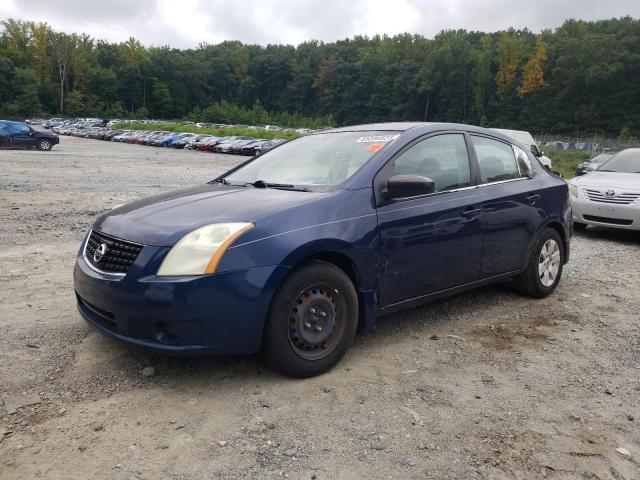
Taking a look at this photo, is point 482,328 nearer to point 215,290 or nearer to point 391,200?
point 391,200

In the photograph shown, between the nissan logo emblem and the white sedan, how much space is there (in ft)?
24.4

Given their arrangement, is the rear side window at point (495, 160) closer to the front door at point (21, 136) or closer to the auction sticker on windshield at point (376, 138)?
the auction sticker on windshield at point (376, 138)

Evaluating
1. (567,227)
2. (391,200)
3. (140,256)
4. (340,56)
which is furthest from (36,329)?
(340,56)

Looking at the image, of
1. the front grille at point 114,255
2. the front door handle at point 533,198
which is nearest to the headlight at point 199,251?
the front grille at point 114,255

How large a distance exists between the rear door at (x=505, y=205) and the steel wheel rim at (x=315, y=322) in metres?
1.65

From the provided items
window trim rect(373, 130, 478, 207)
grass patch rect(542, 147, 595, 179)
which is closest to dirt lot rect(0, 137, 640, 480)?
window trim rect(373, 130, 478, 207)

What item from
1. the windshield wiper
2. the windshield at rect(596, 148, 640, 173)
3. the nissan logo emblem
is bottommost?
the nissan logo emblem

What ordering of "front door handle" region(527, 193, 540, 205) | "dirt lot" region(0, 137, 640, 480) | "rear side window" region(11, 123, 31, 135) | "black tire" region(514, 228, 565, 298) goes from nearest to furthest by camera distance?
1. "dirt lot" region(0, 137, 640, 480)
2. "front door handle" region(527, 193, 540, 205)
3. "black tire" region(514, 228, 565, 298)
4. "rear side window" region(11, 123, 31, 135)

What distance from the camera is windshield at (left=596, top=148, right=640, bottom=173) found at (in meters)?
9.24

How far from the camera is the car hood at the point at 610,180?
8.44m

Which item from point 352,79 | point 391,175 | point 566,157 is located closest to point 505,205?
point 391,175

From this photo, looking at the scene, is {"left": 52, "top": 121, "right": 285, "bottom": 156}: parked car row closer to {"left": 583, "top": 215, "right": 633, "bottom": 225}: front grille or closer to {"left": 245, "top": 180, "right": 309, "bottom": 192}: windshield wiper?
{"left": 583, "top": 215, "right": 633, "bottom": 225}: front grille

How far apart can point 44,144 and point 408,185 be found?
3040 centimetres

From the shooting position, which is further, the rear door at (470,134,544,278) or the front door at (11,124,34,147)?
the front door at (11,124,34,147)
